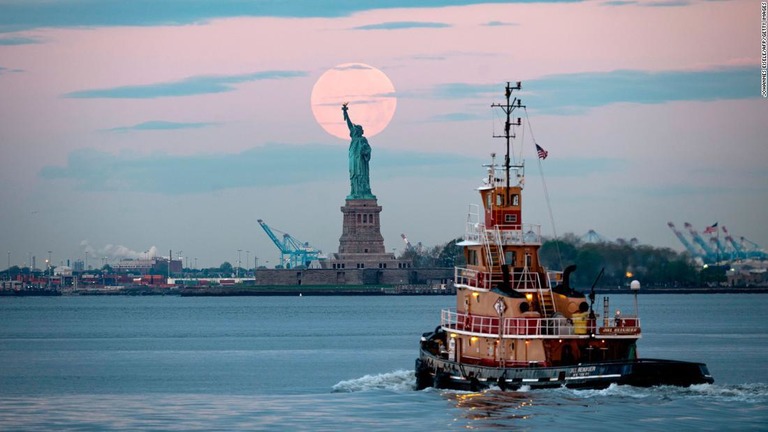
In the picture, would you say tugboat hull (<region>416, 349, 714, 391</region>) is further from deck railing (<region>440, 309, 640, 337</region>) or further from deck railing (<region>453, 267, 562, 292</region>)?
deck railing (<region>453, 267, 562, 292</region>)

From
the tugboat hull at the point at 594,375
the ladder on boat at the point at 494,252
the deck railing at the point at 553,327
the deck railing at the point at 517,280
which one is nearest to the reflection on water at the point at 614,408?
the tugboat hull at the point at 594,375

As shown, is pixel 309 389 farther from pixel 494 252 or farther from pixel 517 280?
pixel 517 280

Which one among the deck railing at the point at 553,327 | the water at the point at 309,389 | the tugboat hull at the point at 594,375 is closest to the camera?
the water at the point at 309,389

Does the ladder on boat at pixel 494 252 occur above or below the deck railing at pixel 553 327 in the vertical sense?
above

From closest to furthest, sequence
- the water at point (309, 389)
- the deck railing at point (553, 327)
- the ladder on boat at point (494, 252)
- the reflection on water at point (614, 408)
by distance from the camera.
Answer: the reflection on water at point (614, 408)
the water at point (309, 389)
the deck railing at point (553, 327)
the ladder on boat at point (494, 252)

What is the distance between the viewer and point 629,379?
59.8 meters

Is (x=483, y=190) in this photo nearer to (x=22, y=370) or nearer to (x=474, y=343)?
(x=474, y=343)

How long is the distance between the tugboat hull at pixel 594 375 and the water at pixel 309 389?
0.36 meters

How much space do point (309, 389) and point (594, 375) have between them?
20.1 meters

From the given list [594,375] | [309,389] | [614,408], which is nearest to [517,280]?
[594,375]

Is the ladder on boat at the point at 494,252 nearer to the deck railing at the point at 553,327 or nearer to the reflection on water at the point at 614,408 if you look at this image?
the deck railing at the point at 553,327

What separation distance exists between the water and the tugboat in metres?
0.64

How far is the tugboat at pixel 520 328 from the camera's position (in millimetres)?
60500

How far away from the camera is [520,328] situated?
62.2 m
